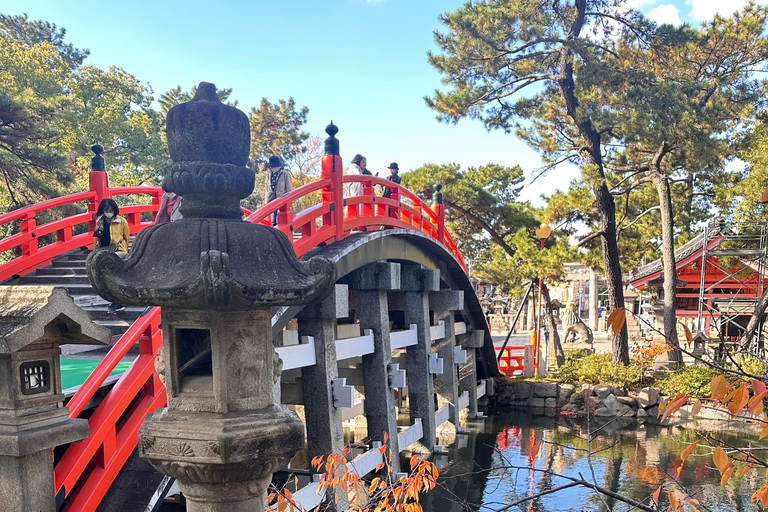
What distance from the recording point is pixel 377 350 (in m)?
9.98

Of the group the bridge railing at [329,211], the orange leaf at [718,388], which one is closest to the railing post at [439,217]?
the bridge railing at [329,211]

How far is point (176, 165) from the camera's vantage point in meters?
3.26

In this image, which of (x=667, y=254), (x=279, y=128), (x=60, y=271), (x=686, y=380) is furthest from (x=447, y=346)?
(x=279, y=128)

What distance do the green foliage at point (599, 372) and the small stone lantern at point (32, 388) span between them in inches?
595

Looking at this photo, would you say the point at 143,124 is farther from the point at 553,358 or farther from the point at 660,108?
the point at 660,108

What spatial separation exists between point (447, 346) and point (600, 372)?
208 inches

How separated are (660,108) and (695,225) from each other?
12.5m

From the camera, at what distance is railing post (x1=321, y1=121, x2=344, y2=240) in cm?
834

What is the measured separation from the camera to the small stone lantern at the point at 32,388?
11.9 ft

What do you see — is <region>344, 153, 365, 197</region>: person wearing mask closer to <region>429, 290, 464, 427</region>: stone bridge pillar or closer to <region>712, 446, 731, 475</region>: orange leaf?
<region>429, 290, 464, 427</region>: stone bridge pillar

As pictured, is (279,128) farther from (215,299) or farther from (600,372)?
(215,299)

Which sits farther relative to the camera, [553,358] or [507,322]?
[507,322]

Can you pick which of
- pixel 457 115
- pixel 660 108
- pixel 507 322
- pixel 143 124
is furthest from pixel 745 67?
pixel 143 124

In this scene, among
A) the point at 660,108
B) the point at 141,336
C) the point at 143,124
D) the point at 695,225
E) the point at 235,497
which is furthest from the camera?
the point at 143,124
